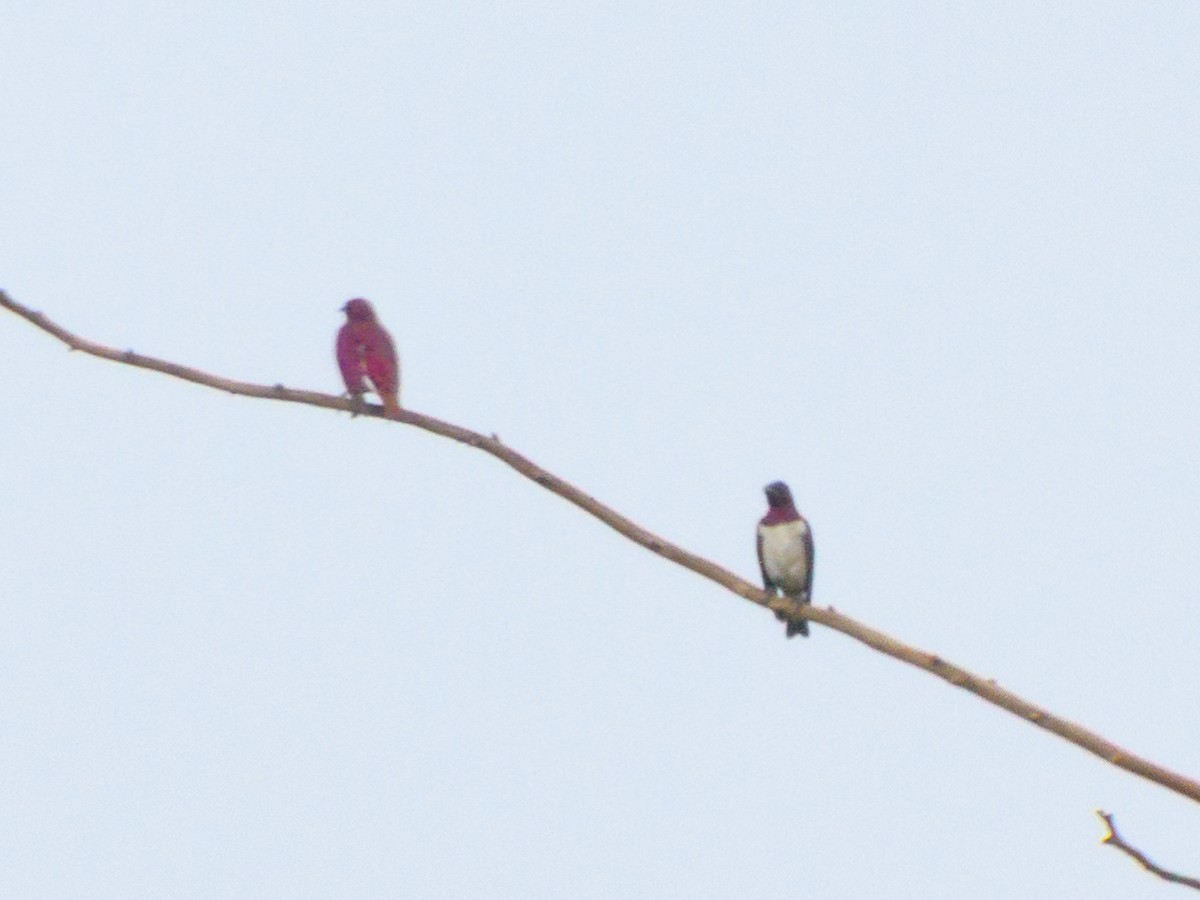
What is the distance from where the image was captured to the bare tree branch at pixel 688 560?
3486mm

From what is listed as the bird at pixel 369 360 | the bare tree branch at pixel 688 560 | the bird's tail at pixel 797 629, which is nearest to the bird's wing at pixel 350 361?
the bird at pixel 369 360

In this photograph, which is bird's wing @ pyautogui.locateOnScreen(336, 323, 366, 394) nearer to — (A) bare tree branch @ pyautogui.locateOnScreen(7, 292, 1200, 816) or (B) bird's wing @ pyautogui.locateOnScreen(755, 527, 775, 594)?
(B) bird's wing @ pyautogui.locateOnScreen(755, 527, 775, 594)

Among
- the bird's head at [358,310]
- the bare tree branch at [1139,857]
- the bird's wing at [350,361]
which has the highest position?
the bird's head at [358,310]

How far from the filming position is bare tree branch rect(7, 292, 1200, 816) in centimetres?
349

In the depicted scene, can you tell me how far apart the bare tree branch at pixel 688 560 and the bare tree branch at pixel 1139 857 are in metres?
0.22

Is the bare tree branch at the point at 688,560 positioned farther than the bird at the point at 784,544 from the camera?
No

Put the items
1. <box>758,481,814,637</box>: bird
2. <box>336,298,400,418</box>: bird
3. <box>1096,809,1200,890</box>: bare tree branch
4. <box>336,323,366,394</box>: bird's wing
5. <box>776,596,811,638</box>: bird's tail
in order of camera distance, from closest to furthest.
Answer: <box>1096,809,1200,890</box>: bare tree branch < <box>336,298,400,418</box>: bird < <box>336,323,366,394</box>: bird's wing < <box>776,596,811,638</box>: bird's tail < <box>758,481,814,637</box>: bird

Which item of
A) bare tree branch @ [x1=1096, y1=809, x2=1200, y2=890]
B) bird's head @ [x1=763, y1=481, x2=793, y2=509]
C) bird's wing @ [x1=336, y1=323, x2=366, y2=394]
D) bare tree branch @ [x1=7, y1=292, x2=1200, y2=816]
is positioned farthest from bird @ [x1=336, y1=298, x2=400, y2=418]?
bare tree branch @ [x1=1096, y1=809, x2=1200, y2=890]

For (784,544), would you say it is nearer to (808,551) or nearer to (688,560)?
(808,551)

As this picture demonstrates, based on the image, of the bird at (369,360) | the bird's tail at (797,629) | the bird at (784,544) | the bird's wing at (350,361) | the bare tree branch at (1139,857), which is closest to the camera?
the bare tree branch at (1139,857)

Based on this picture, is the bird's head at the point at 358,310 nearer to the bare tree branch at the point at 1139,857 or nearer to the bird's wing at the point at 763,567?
the bird's wing at the point at 763,567

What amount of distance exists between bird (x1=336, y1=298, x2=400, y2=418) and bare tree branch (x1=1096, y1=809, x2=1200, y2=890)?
23.2 ft

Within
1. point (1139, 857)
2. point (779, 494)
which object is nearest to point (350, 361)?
point (779, 494)

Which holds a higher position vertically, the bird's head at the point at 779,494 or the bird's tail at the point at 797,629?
the bird's head at the point at 779,494
